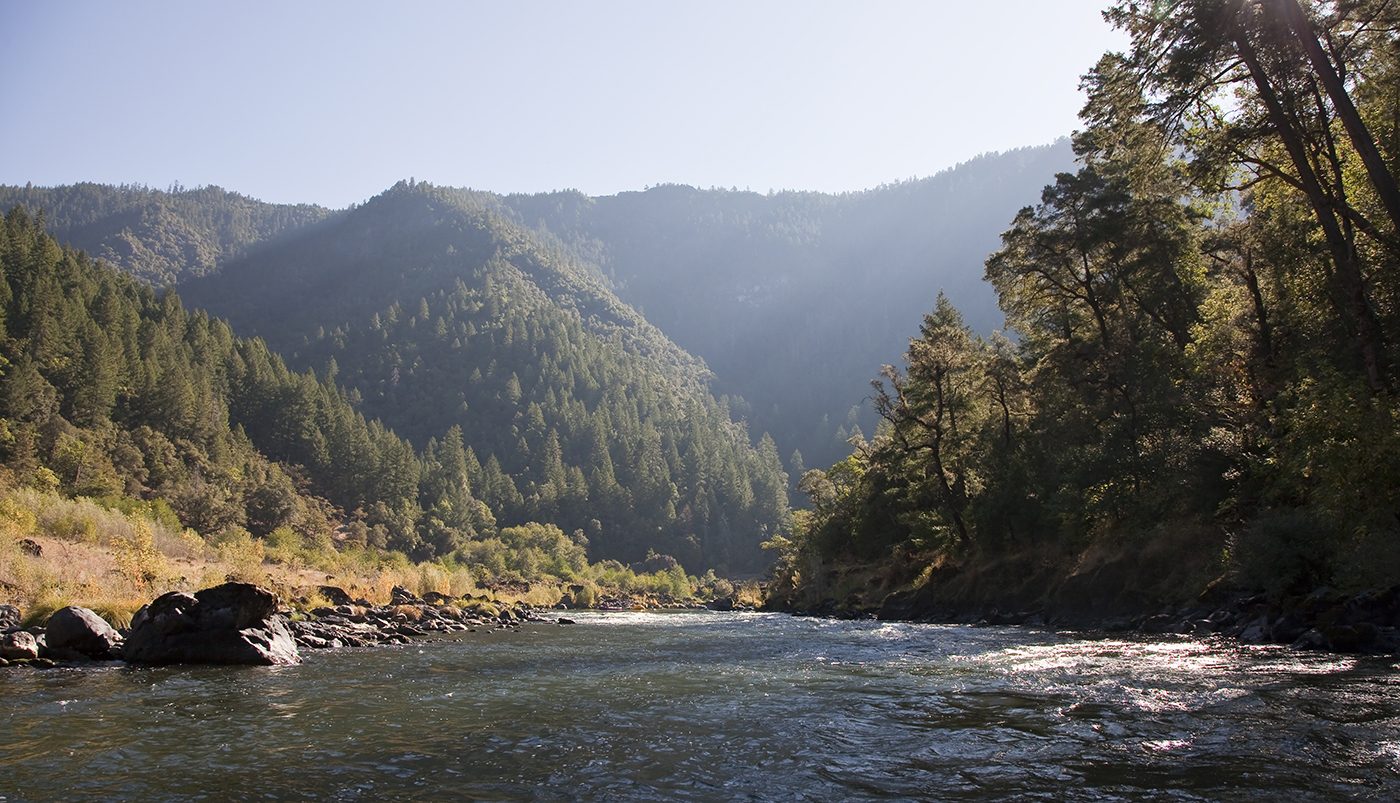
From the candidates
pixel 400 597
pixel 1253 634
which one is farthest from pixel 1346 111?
pixel 400 597

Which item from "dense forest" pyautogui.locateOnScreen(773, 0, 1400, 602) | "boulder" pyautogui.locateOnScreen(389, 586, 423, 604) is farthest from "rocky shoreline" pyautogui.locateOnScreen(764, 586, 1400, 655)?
"boulder" pyautogui.locateOnScreen(389, 586, 423, 604)

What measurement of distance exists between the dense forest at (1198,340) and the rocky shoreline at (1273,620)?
594 millimetres

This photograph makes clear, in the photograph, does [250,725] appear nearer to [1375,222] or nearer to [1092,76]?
[1375,222]

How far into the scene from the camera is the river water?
8.13 meters

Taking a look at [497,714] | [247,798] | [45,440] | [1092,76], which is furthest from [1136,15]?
Answer: [45,440]

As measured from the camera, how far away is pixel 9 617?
21438 mm

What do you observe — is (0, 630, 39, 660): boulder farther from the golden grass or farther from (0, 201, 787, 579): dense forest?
(0, 201, 787, 579): dense forest

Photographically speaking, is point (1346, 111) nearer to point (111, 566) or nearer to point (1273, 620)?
point (1273, 620)

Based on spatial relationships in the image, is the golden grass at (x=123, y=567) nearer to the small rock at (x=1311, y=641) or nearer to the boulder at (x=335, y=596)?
the boulder at (x=335, y=596)

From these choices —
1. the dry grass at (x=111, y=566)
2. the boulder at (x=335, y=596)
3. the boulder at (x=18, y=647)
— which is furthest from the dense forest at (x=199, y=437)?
the boulder at (x=18, y=647)

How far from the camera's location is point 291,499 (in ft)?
334

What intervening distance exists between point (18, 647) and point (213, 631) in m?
3.66

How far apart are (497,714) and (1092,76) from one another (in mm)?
28078

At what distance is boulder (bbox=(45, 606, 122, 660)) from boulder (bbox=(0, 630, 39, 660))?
42 centimetres
